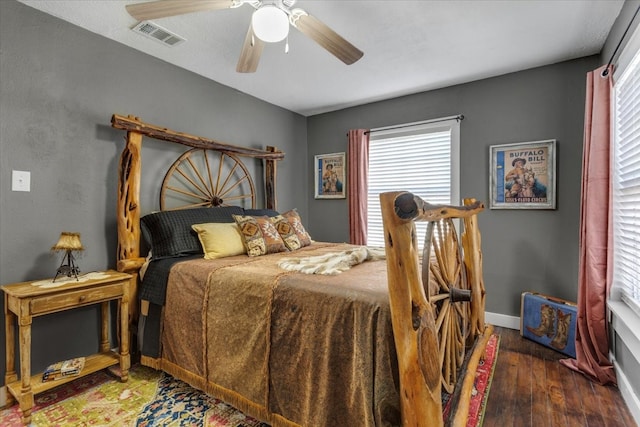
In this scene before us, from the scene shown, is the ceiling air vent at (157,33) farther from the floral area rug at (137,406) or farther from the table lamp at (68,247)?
the floral area rug at (137,406)

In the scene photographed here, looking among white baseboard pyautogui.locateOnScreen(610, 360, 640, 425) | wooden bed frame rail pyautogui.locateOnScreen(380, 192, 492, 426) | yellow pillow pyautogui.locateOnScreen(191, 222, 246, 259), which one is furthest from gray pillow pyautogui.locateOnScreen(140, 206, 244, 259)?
white baseboard pyautogui.locateOnScreen(610, 360, 640, 425)

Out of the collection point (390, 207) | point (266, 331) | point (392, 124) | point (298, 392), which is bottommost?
point (298, 392)

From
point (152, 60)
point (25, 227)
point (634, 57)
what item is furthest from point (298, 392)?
point (152, 60)

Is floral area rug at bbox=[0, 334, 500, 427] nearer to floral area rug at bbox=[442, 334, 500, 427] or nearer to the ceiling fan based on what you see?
floral area rug at bbox=[442, 334, 500, 427]

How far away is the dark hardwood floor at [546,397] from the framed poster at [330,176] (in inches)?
101

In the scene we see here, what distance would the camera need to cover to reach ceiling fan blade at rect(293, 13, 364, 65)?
1.71 meters

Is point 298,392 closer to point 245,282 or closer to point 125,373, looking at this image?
point 245,282

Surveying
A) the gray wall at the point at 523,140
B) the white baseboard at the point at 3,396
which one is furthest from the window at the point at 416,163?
the white baseboard at the point at 3,396

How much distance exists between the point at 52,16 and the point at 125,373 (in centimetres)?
245

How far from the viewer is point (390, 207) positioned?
1.07 metres

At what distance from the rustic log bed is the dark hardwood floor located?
321 mm

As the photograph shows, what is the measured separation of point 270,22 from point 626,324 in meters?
2.51

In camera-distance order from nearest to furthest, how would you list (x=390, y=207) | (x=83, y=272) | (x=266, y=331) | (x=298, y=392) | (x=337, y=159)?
(x=390, y=207) → (x=298, y=392) → (x=266, y=331) → (x=83, y=272) → (x=337, y=159)

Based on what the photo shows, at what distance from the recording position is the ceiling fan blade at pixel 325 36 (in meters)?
1.71
